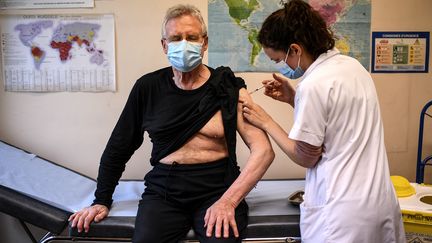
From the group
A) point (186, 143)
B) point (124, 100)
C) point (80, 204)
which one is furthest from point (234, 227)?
point (124, 100)

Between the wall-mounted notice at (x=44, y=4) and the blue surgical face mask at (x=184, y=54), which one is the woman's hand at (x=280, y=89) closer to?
the blue surgical face mask at (x=184, y=54)

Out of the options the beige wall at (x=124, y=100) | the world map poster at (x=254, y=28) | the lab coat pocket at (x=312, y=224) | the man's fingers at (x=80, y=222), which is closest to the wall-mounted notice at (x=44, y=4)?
the beige wall at (x=124, y=100)

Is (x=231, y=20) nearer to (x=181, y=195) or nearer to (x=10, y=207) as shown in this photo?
(x=181, y=195)

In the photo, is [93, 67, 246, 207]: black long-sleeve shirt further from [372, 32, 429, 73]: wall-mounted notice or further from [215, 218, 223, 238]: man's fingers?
[372, 32, 429, 73]: wall-mounted notice

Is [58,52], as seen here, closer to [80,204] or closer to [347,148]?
[80,204]

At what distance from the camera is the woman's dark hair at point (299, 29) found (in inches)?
50.8

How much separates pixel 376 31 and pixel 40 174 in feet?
7.00

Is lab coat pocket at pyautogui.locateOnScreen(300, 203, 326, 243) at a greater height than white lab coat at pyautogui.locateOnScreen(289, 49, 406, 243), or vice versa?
white lab coat at pyautogui.locateOnScreen(289, 49, 406, 243)

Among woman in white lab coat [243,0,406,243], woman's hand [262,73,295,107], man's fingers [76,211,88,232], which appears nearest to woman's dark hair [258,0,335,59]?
woman in white lab coat [243,0,406,243]

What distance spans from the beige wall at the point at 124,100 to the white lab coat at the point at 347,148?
1.09m

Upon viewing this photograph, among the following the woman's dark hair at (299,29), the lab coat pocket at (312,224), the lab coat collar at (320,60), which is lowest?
the lab coat pocket at (312,224)

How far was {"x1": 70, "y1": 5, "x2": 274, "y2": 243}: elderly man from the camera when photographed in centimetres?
155

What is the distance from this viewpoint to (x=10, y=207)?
159cm

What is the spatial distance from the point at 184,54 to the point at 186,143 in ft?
1.26
